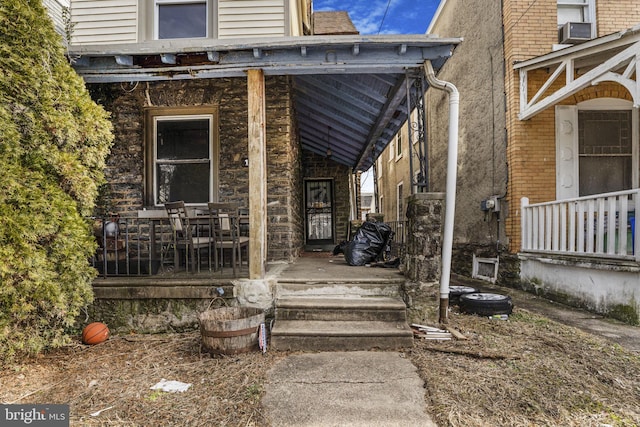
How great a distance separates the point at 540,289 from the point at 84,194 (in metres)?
6.39

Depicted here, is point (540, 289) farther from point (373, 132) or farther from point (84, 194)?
point (84, 194)

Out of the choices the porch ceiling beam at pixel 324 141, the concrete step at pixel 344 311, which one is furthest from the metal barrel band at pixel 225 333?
the porch ceiling beam at pixel 324 141

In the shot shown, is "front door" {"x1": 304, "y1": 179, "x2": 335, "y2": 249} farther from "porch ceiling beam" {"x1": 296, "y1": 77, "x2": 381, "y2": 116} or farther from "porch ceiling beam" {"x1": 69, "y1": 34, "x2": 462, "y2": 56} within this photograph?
"porch ceiling beam" {"x1": 69, "y1": 34, "x2": 462, "y2": 56}

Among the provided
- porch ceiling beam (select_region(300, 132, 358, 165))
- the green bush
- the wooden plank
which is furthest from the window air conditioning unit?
the green bush

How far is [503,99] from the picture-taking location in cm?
668

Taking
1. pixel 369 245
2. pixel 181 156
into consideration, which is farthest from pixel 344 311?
pixel 181 156

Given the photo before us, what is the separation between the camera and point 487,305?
4441 mm

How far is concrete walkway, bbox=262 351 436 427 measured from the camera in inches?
88.8

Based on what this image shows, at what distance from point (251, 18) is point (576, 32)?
5.61 m

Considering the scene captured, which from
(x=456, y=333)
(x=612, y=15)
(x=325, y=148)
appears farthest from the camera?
(x=325, y=148)

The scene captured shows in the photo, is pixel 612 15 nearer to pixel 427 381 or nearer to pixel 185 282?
pixel 427 381

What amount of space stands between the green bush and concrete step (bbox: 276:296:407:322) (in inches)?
78.2

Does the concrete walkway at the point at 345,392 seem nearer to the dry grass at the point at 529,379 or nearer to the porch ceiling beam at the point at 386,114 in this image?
the dry grass at the point at 529,379

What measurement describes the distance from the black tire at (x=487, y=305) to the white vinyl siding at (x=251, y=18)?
4639 mm
